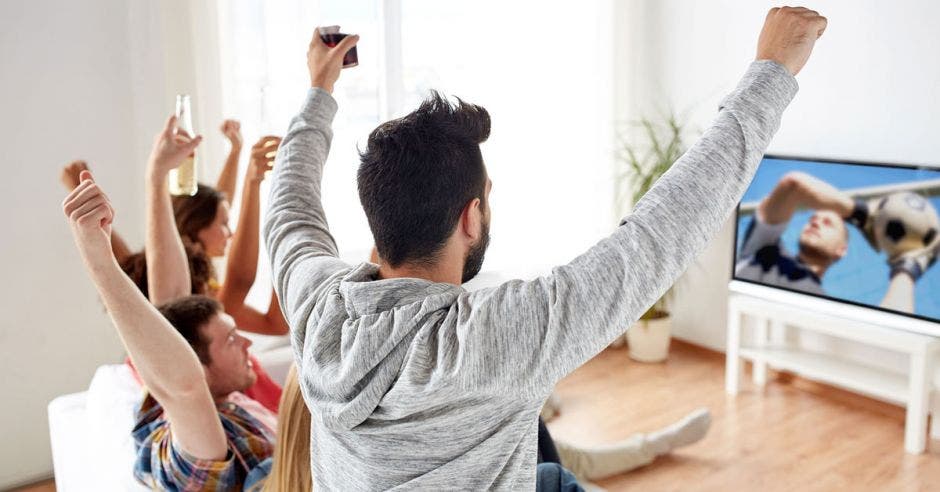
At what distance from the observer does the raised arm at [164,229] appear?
72.1 inches

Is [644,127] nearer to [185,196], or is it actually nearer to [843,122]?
[843,122]

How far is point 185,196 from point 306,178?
145 cm

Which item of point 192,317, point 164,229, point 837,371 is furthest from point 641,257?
point 837,371

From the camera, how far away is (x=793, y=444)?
3.64 metres

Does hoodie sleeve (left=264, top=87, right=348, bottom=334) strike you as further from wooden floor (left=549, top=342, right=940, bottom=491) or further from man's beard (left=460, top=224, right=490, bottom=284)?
wooden floor (left=549, top=342, right=940, bottom=491)

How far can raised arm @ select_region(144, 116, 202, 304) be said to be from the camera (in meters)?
1.83

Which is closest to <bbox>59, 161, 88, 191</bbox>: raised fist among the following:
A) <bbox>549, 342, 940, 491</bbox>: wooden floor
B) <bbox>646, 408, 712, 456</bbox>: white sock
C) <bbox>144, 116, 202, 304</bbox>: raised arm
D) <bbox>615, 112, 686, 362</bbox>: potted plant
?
<bbox>144, 116, 202, 304</bbox>: raised arm

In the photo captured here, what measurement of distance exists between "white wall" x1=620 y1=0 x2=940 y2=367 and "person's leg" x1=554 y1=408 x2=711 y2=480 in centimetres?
105

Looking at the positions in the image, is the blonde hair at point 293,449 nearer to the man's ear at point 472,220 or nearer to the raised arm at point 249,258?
the raised arm at point 249,258

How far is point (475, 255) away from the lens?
45.4 inches

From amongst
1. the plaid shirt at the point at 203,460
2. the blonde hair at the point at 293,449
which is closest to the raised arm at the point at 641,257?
the blonde hair at the point at 293,449

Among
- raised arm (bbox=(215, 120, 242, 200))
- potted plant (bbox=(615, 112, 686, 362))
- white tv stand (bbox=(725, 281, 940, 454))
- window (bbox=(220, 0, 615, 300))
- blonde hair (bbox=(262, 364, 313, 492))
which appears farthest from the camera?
potted plant (bbox=(615, 112, 686, 362))

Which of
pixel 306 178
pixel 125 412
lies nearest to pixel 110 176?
pixel 125 412

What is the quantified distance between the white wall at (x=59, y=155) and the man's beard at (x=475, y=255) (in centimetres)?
263
